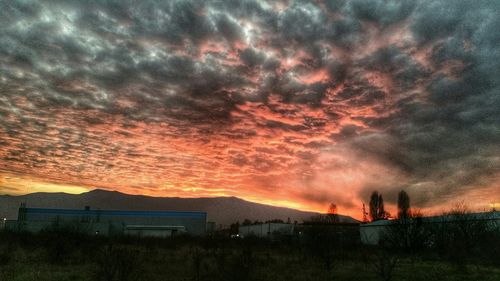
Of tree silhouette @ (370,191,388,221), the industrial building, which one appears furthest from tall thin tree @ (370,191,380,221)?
the industrial building

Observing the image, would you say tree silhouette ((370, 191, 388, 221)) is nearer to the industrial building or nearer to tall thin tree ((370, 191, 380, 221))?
tall thin tree ((370, 191, 380, 221))

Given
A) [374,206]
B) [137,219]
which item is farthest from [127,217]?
[374,206]

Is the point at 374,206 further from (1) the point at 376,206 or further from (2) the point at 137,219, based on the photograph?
(2) the point at 137,219

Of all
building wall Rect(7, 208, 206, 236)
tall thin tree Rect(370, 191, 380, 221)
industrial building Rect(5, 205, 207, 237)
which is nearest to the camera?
industrial building Rect(5, 205, 207, 237)

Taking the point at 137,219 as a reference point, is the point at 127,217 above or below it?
above

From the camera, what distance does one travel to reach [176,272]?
20562 mm

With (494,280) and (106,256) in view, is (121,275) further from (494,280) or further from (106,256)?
(494,280)

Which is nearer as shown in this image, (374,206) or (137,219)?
(137,219)

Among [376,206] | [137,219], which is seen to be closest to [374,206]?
[376,206]

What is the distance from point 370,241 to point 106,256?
62.4 metres

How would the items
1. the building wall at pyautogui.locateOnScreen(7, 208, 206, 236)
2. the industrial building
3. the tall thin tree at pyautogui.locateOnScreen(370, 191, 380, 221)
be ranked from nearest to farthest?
1. the industrial building
2. the building wall at pyautogui.locateOnScreen(7, 208, 206, 236)
3. the tall thin tree at pyautogui.locateOnScreen(370, 191, 380, 221)

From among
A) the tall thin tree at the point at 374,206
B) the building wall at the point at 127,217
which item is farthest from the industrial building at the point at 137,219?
the tall thin tree at the point at 374,206

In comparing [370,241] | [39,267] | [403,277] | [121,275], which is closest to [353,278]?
[403,277]

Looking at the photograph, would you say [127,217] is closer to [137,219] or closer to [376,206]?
[137,219]
